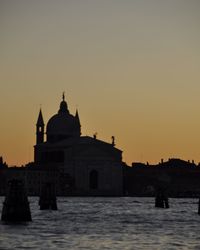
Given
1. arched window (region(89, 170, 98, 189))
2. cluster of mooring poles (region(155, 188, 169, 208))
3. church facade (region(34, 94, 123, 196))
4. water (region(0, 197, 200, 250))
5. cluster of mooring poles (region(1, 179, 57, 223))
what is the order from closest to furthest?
1. water (region(0, 197, 200, 250))
2. cluster of mooring poles (region(1, 179, 57, 223))
3. cluster of mooring poles (region(155, 188, 169, 208))
4. church facade (region(34, 94, 123, 196))
5. arched window (region(89, 170, 98, 189))

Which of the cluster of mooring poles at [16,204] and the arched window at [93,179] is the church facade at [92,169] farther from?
the cluster of mooring poles at [16,204]

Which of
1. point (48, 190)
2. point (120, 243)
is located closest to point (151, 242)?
point (120, 243)

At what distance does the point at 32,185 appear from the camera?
19938 cm

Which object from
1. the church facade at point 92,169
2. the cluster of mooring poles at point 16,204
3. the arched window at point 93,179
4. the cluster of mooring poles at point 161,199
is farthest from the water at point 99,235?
the arched window at point 93,179

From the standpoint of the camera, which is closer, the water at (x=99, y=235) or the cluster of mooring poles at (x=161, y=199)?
the water at (x=99, y=235)

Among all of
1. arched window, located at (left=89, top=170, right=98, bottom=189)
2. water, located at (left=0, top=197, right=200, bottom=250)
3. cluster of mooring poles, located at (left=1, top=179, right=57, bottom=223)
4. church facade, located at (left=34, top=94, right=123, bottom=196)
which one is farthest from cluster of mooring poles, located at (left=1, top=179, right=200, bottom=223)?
arched window, located at (left=89, top=170, right=98, bottom=189)

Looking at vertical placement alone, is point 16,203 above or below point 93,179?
below

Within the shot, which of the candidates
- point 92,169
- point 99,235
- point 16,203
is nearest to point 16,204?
point 16,203

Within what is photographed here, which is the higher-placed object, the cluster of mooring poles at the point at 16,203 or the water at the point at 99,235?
the cluster of mooring poles at the point at 16,203

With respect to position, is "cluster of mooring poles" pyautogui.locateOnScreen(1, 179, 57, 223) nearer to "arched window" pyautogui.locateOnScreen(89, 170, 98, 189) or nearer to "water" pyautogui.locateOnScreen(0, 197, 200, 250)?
"water" pyautogui.locateOnScreen(0, 197, 200, 250)

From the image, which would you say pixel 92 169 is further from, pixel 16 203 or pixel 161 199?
pixel 16 203

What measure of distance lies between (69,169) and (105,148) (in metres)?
9.71

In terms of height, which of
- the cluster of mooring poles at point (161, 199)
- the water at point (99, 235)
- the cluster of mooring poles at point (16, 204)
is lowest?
the water at point (99, 235)

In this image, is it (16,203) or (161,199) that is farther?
(161,199)
